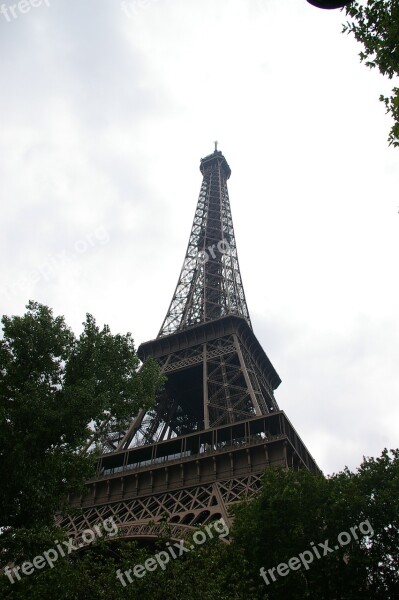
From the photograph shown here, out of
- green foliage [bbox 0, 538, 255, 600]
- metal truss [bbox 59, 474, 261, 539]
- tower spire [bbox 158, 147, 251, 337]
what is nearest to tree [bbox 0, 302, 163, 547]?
green foliage [bbox 0, 538, 255, 600]

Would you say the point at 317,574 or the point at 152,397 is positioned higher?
the point at 152,397

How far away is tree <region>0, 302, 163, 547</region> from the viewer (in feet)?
43.8

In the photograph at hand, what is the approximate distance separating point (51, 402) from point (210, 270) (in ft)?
139

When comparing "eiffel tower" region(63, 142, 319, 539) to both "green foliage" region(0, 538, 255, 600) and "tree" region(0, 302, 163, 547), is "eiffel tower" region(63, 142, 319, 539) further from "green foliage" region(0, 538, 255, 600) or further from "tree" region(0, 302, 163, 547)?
"tree" region(0, 302, 163, 547)

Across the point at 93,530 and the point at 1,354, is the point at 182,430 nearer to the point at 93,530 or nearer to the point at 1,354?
the point at 93,530

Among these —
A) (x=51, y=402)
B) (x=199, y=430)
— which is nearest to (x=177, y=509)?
(x=199, y=430)

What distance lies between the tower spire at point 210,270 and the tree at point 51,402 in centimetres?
2746

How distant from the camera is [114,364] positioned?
16.9 meters

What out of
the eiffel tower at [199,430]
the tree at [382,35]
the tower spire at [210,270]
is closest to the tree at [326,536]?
the eiffel tower at [199,430]

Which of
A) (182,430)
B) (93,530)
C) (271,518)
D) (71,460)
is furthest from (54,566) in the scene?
(182,430)

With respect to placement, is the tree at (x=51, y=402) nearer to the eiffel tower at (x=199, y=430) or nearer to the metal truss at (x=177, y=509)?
the eiffel tower at (x=199, y=430)

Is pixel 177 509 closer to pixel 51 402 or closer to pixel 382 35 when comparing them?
pixel 51 402

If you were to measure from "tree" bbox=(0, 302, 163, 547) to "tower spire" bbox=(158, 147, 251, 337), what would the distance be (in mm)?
27457

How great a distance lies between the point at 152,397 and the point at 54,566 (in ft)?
18.6
